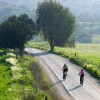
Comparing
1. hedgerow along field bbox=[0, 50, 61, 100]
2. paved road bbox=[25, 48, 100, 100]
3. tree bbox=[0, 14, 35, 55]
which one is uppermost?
tree bbox=[0, 14, 35, 55]

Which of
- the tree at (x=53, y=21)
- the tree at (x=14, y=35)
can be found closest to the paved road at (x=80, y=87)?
the tree at (x=14, y=35)

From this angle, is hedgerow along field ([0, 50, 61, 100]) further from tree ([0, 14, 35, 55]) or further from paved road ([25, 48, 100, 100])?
tree ([0, 14, 35, 55])

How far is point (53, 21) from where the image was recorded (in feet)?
290

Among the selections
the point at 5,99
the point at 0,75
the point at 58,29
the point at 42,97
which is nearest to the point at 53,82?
the point at 0,75

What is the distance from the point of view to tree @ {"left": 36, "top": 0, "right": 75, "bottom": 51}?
290 ft

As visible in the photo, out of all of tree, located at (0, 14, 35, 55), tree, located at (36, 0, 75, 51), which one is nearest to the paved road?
tree, located at (0, 14, 35, 55)

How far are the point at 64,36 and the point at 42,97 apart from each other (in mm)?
63895

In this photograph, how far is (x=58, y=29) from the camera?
89.2 meters

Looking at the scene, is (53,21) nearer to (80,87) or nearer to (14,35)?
(14,35)

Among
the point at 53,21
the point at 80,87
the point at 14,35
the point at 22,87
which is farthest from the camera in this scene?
the point at 53,21

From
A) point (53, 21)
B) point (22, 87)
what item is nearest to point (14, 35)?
point (53, 21)

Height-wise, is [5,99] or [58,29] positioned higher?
[58,29]

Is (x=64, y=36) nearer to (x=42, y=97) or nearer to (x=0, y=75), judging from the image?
(x=0, y=75)

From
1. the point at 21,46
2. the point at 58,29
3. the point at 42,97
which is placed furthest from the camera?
the point at 58,29
